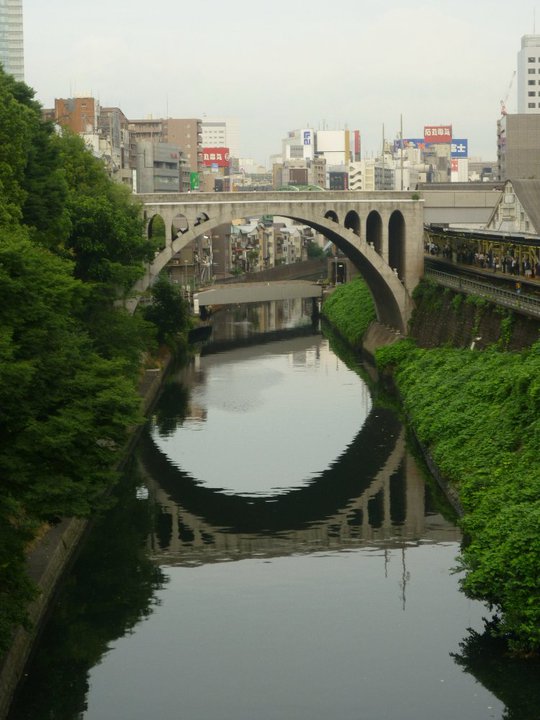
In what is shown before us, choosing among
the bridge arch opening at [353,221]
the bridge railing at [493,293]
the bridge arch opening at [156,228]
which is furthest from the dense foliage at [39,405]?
the bridge arch opening at [353,221]

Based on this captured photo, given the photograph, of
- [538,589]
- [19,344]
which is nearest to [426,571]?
[538,589]

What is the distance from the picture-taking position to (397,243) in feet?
253

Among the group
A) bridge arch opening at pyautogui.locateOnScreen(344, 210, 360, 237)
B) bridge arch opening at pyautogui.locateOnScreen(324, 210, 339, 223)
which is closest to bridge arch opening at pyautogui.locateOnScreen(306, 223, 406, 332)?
bridge arch opening at pyautogui.locateOnScreen(324, 210, 339, 223)

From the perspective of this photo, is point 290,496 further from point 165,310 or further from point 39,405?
point 165,310

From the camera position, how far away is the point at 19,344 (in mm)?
27547

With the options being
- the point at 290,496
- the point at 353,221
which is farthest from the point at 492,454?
the point at 353,221

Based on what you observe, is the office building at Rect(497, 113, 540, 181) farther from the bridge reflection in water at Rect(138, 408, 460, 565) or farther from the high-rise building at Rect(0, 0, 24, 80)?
the bridge reflection in water at Rect(138, 408, 460, 565)

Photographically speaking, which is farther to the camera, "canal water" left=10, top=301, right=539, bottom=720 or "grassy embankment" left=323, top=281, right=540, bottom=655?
"grassy embankment" left=323, top=281, right=540, bottom=655

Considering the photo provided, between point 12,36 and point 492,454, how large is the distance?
16464 cm

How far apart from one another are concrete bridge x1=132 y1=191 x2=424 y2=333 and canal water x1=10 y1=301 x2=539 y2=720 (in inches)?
829

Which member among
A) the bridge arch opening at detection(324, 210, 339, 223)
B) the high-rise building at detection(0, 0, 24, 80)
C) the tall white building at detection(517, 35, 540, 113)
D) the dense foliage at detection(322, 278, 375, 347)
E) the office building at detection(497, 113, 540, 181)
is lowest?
the dense foliage at detection(322, 278, 375, 347)

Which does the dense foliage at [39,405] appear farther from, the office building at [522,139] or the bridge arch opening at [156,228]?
the office building at [522,139]

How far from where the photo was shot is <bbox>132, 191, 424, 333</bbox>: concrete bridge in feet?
231

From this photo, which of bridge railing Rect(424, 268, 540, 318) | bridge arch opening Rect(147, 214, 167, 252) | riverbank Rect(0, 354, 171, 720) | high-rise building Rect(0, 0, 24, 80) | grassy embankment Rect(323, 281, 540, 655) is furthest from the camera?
high-rise building Rect(0, 0, 24, 80)
